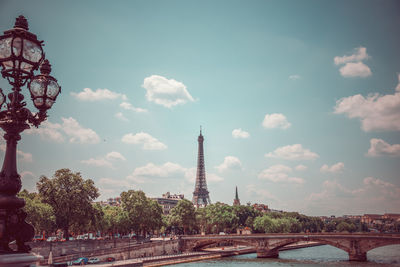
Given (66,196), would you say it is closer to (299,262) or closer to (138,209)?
(138,209)

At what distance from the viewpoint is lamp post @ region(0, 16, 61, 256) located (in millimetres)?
5309

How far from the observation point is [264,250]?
60.4 m

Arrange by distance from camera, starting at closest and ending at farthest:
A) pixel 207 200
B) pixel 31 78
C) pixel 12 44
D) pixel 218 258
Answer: pixel 12 44
pixel 31 78
pixel 218 258
pixel 207 200

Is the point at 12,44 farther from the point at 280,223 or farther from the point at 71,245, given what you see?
the point at 280,223

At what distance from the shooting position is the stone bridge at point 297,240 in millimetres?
51853

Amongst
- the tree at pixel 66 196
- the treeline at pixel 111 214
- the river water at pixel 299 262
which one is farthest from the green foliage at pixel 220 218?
the tree at pixel 66 196

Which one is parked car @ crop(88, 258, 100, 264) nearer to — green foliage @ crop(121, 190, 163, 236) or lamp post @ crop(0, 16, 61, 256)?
green foliage @ crop(121, 190, 163, 236)

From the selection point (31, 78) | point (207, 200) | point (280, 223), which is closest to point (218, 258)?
point (280, 223)

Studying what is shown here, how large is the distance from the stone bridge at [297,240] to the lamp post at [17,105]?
54.2 metres

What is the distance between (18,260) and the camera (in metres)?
4.88

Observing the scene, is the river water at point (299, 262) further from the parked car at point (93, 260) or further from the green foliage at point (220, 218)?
the green foliage at point (220, 218)

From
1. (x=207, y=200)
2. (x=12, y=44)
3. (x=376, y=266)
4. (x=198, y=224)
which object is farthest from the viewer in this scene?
(x=207, y=200)

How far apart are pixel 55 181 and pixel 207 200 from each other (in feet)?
278

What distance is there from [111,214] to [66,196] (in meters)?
17.1
